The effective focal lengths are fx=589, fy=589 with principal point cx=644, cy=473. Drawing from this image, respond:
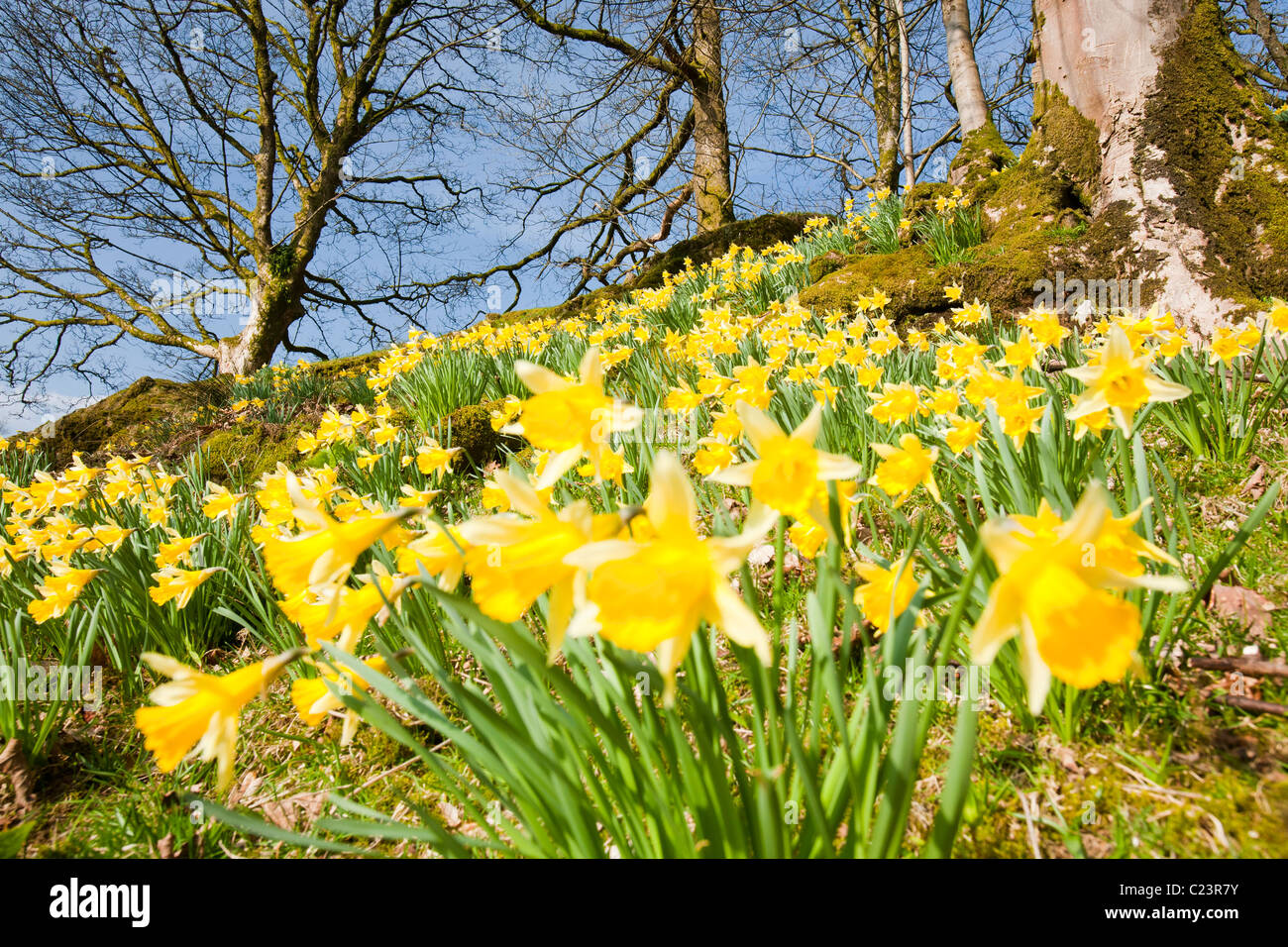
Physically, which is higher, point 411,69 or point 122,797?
point 411,69

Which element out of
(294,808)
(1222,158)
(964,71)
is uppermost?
(964,71)

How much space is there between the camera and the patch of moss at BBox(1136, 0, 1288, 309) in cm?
282

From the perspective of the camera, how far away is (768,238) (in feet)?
29.6

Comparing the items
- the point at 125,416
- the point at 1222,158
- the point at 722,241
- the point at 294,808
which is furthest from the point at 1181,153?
the point at 125,416

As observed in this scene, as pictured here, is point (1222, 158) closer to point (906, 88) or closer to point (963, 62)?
point (963, 62)

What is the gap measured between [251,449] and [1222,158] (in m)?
6.78

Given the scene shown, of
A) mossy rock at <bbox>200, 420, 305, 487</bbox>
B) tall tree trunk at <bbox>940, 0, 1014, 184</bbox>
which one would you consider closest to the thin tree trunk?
tall tree trunk at <bbox>940, 0, 1014, 184</bbox>

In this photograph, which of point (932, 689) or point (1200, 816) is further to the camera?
point (1200, 816)

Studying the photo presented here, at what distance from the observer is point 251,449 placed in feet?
16.2

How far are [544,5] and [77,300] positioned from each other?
976cm

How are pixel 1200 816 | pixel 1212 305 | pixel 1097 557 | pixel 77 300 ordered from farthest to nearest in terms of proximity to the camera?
pixel 77 300, pixel 1212 305, pixel 1200 816, pixel 1097 557

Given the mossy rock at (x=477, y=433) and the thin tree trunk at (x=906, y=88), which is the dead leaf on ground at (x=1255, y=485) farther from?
the thin tree trunk at (x=906, y=88)
